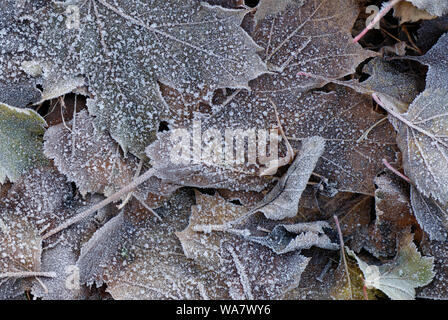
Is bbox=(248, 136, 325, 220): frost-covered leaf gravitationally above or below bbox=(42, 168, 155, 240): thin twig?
above

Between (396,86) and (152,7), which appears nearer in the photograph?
(152,7)

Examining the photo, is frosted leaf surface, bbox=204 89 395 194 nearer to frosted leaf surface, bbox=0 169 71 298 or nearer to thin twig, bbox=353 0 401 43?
thin twig, bbox=353 0 401 43

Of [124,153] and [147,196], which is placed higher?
[124,153]

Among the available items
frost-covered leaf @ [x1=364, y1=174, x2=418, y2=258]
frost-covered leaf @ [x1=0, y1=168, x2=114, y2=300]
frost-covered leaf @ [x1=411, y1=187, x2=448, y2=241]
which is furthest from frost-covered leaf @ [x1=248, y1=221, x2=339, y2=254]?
frost-covered leaf @ [x1=0, y1=168, x2=114, y2=300]
